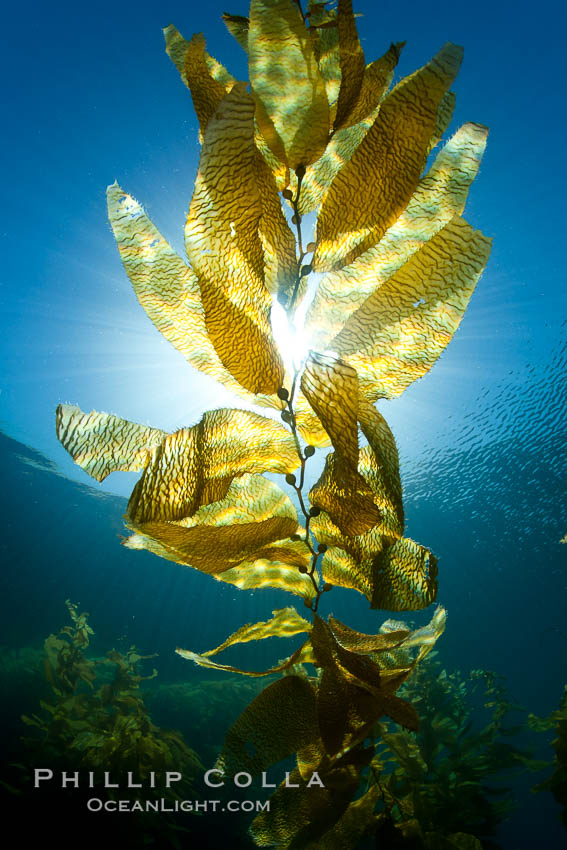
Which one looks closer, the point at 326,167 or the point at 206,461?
the point at 206,461

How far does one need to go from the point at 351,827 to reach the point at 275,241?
0.91 metres

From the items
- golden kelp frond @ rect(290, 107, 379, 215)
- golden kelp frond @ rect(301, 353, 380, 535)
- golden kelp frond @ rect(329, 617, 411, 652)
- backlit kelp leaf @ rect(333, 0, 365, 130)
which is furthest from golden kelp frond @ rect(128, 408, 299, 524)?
backlit kelp leaf @ rect(333, 0, 365, 130)

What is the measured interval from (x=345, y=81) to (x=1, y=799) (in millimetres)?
8816

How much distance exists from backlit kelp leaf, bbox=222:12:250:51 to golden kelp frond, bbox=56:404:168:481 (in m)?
0.65

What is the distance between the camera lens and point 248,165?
0.37 m

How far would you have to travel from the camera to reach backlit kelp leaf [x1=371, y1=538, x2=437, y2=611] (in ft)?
1.66

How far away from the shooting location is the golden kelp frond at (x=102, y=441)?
373mm

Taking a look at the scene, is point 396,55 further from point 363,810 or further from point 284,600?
point 284,600

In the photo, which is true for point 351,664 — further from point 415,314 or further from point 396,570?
point 415,314

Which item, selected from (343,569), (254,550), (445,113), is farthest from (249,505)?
(445,113)

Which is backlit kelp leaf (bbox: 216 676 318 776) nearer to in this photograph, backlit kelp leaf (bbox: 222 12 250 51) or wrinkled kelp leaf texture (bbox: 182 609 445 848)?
wrinkled kelp leaf texture (bbox: 182 609 445 848)

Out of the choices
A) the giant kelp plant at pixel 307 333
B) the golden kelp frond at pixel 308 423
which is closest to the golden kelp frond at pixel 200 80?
the giant kelp plant at pixel 307 333

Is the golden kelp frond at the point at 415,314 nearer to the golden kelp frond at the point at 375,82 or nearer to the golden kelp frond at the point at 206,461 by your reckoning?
the golden kelp frond at the point at 206,461

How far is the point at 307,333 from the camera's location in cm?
55
